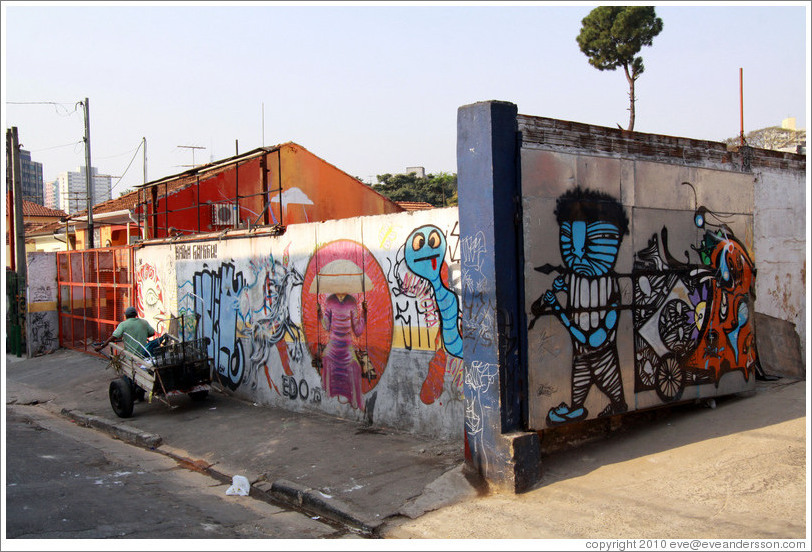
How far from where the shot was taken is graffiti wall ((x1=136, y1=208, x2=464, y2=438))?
769 centimetres

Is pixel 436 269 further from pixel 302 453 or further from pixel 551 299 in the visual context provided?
pixel 302 453

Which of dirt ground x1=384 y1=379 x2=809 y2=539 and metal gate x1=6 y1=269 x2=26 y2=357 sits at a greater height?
metal gate x1=6 y1=269 x2=26 y2=357

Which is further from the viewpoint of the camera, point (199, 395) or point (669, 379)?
point (199, 395)

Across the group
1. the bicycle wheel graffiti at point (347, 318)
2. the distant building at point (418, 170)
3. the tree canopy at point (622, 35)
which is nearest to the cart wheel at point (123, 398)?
the bicycle wheel graffiti at point (347, 318)

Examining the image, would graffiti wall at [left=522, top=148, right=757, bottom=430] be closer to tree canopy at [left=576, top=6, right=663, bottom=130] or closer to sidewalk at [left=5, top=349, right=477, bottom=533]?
sidewalk at [left=5, top=349, right=477, bottom=533]

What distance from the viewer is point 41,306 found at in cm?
1809

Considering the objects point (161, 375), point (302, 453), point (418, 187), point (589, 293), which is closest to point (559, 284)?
point (589, 293)

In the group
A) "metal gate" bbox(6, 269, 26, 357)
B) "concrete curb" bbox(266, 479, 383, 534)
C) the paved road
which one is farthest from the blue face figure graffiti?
"metal gate" bbox(6, 269, 26, 357)

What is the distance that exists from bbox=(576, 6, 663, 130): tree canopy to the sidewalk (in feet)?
61.2

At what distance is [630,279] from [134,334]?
7898mm

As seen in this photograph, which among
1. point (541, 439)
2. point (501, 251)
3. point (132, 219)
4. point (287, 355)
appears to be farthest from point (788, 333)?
point (132, 219)

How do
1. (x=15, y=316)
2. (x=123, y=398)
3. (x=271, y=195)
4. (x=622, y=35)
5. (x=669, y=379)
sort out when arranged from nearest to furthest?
(x=669, y=379), (x=123, y=398), (x=15, y=316), (x=271, y=195), (x=622, y=35)

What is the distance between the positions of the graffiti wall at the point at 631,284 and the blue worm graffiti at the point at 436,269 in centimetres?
125

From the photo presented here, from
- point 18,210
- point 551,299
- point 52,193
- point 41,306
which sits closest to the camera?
point 551,299
